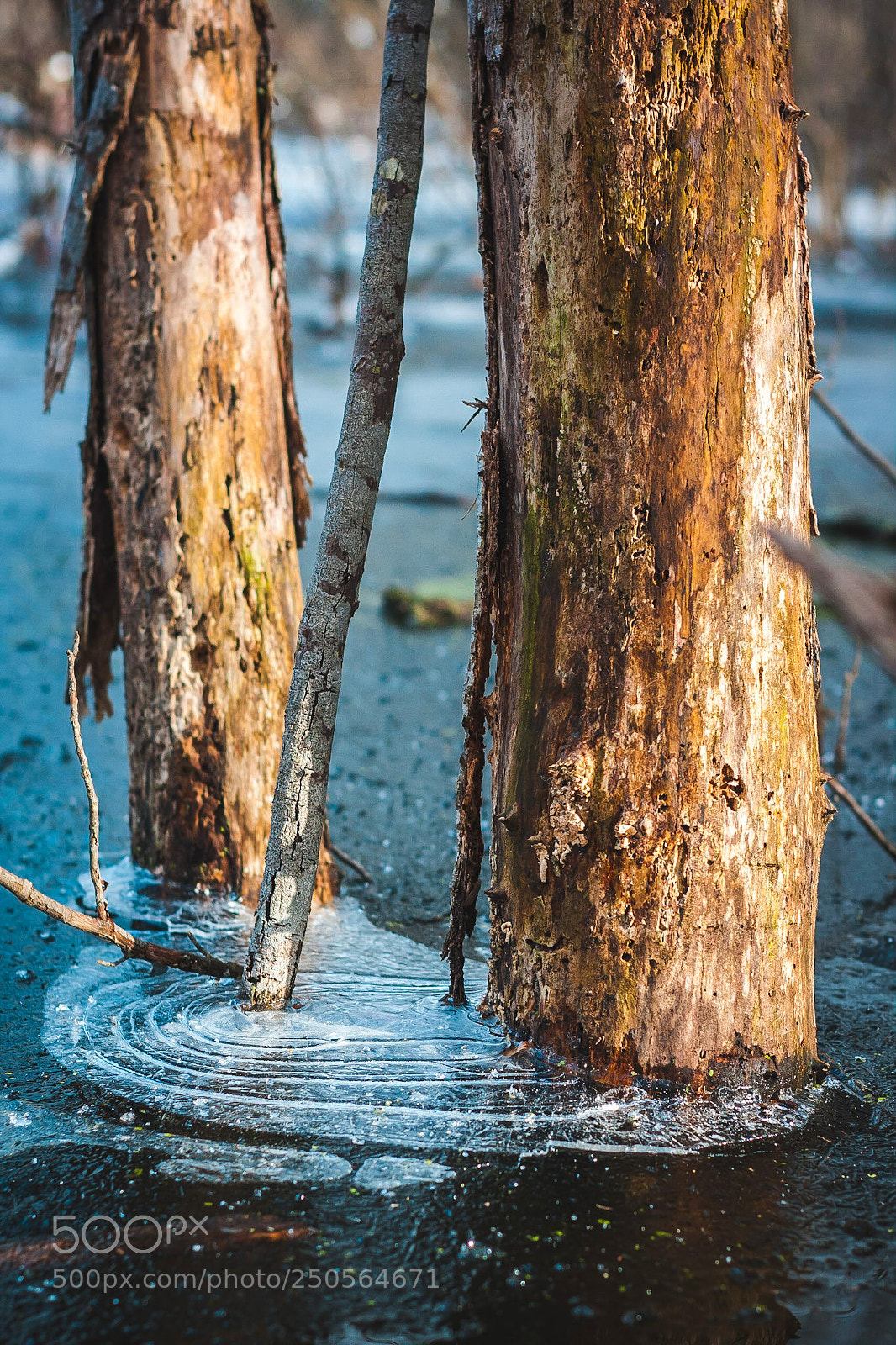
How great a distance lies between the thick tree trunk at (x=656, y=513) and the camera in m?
1.86

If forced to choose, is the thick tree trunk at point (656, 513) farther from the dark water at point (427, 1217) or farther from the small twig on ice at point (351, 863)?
the small twig on ice at point (351, 863)

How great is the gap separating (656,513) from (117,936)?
1386 mm

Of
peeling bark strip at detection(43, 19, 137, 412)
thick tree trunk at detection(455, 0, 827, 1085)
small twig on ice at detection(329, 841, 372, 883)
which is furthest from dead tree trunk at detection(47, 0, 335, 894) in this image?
thick tree trunk at detection(455, 0, 827, 1085)

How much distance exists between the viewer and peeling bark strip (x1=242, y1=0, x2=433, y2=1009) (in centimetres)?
223

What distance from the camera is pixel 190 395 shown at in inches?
114

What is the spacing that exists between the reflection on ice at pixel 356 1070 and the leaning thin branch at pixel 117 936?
0.29ft

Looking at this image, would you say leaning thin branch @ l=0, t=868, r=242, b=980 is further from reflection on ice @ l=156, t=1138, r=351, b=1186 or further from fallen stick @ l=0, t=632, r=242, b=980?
reflection on ice @ l=156, t=1138, r=351, b=1186

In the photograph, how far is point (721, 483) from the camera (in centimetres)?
193

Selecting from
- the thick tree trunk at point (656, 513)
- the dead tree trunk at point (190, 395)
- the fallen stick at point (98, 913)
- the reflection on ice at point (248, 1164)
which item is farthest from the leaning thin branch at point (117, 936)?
the thick tree trunk at point (656, 513)

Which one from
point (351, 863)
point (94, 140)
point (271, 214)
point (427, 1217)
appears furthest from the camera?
point (351, 863)

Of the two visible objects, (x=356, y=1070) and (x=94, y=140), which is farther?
(x=94, y=140)

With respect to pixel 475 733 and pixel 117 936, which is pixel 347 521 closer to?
pixel 475 733

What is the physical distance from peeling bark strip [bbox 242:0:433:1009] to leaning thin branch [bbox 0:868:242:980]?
10 cm

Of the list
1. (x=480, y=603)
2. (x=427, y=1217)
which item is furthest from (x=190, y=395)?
(x=427, y=1217)
